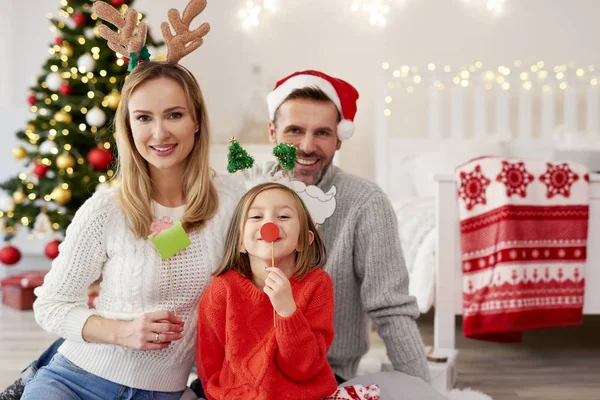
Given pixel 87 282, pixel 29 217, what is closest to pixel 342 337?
pixel 87 282

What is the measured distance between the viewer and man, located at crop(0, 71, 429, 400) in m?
1.63

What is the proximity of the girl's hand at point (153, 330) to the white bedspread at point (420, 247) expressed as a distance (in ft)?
5.33

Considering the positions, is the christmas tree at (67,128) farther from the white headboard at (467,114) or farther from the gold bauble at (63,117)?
the white headboard at (467,114)

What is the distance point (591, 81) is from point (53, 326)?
4.13 meters

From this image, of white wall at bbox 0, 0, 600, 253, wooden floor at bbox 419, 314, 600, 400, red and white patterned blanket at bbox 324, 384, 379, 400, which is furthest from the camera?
white wall at bbox 0, 0, 600, 253

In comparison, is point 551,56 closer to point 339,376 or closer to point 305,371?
point 339,376

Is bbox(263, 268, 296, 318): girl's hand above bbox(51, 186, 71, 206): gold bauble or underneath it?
underneath

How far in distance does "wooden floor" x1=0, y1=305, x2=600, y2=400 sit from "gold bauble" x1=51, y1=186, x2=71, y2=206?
0.66 meters

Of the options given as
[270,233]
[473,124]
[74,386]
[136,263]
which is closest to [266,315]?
[270,233]

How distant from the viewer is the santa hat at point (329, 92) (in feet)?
5.60

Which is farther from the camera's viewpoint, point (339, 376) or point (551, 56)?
point (551, 56)

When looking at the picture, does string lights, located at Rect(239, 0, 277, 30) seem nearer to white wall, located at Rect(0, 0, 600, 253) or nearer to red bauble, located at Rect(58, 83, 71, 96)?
white wall, located at Rect(0, 0, 600, 253)

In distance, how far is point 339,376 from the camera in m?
1.69

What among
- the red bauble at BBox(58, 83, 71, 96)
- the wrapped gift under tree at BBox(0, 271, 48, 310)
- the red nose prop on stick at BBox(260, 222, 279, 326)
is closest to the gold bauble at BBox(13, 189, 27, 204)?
the wrapped gift under tree at BBox(0, 271, 48, 310)
